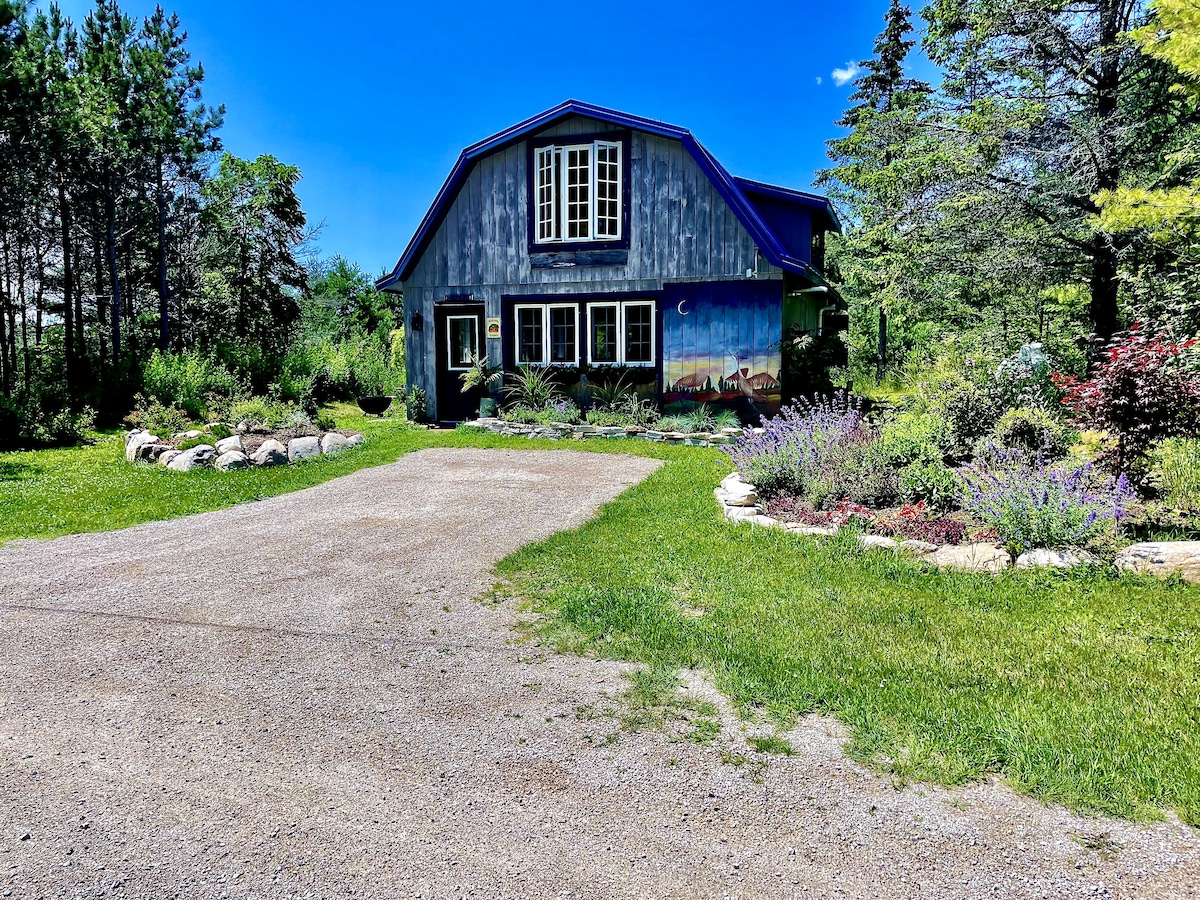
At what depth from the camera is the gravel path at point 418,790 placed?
234cm

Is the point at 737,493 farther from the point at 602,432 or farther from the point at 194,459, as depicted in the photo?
the point at 194,459

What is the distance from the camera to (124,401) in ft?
51.5

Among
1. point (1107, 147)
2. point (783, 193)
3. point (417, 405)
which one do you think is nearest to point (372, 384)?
point (417, 405)

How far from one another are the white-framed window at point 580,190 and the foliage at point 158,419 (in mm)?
7461

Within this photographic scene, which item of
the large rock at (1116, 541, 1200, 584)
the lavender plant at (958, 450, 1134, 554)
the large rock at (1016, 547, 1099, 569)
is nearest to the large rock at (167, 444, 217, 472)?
the lavender plant at (958, 450, 1134, 554)

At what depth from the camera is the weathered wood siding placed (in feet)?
43.4

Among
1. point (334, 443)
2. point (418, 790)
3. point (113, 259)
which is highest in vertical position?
point (113, 259)

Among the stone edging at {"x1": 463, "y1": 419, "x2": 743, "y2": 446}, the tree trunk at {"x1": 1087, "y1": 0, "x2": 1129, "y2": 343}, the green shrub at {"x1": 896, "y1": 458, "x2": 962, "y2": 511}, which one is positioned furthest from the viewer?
the stone edging at {"x1": 463, "y1": 419, "x2": 743, "y2": 446}

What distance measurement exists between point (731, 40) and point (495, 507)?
13.7 meters

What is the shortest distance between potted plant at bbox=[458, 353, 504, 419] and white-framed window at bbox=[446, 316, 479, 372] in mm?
548

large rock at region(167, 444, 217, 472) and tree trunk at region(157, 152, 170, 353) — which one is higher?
tree trunk at region(157, 152, 170, 353)

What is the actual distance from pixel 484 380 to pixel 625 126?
221 inches

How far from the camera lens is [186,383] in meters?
15.5

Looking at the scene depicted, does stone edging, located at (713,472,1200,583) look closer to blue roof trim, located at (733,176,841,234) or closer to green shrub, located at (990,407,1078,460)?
green shrub, located at (990,407,1078,460)
